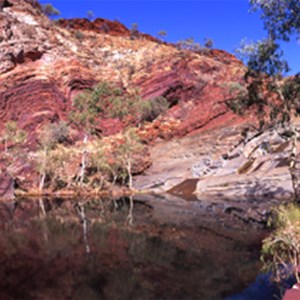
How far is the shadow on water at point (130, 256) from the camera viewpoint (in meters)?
11.6

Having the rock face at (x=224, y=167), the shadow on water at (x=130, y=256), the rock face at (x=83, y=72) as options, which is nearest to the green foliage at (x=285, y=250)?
the shadow on water at (x=130, y=256)

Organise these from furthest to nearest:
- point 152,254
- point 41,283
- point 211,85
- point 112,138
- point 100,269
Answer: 1. point 211,85
2. point 112,138
3. point 152,254
4. point 100,269
5. point 41,283

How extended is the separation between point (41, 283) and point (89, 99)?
58.8 m

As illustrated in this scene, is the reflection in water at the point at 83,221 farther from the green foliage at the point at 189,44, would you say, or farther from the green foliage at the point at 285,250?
the green foliage at the point at 189,44

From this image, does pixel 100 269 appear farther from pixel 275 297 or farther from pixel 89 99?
pixel 89 99

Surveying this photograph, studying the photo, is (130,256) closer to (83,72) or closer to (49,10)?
(83,72)

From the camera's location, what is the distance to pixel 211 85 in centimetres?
7556

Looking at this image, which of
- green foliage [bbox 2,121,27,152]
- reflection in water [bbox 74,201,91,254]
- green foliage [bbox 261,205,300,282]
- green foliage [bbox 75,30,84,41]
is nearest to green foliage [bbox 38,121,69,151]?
green foliage [bbox 2,121,27,152]

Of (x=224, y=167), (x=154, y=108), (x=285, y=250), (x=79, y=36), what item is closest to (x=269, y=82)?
(x=285, y=250)

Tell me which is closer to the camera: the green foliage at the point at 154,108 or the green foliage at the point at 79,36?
the green foliage at the point at 154,108

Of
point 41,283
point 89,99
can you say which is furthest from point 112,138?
point 41,283

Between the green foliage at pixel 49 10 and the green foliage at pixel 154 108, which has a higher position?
the green foliage at pixel 49 10

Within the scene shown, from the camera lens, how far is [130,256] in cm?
1576

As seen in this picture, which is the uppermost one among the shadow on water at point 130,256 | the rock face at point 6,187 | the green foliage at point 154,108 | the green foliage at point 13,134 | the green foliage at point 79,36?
the green foliage at point 79,36
